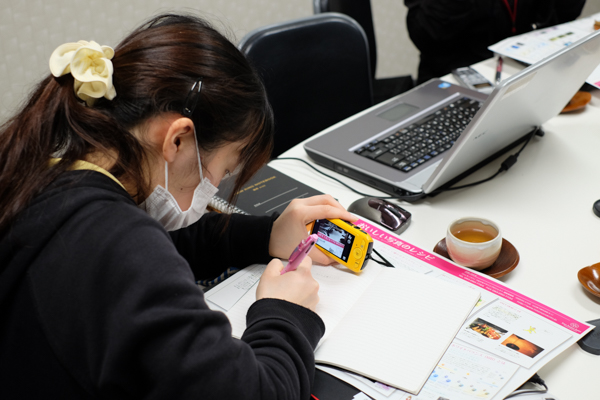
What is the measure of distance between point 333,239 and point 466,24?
4.54 ft

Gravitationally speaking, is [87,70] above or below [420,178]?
above

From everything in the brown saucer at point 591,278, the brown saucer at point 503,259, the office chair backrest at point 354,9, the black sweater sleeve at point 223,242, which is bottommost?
the black sweater sleeve at point 223,242

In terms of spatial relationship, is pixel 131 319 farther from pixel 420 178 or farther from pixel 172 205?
pixel 420 178

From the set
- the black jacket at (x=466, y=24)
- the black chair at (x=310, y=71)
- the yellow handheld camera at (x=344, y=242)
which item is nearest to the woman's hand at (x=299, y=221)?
the yellow handheld camera at (x=344, y=242)

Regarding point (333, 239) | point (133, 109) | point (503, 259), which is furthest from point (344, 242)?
point (133, 109)

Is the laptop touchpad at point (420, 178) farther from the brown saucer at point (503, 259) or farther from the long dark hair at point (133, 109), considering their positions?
the long dark hair at point (133, 109)

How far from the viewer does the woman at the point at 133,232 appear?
0.55 meters

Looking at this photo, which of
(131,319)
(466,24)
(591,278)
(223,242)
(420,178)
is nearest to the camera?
(131,319)

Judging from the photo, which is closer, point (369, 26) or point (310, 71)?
point (310, 71)

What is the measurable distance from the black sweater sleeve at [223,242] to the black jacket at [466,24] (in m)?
1.30

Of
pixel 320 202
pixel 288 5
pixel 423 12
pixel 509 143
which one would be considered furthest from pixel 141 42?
pixel 288 5

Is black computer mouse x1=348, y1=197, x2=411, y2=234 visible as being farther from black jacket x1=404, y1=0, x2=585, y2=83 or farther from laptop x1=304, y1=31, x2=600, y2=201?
black jacket x1=404, y1=0, x2=585, y2=83

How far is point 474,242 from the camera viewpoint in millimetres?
857

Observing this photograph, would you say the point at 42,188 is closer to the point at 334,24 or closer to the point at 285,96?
the point at 285,96
